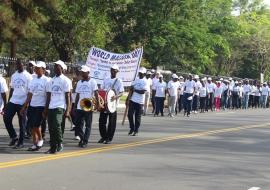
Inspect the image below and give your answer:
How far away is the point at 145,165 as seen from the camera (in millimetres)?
10867

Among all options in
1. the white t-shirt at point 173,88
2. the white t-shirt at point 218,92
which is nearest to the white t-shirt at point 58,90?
the white t-shirt at point 173,88

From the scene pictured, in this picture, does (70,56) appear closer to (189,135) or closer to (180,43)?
(180,43)

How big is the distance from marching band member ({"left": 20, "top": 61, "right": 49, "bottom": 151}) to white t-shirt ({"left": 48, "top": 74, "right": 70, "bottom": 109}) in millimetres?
264

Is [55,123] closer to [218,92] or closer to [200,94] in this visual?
[200,94]

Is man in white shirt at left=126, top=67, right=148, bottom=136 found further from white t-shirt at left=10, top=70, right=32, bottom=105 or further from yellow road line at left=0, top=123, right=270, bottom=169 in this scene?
white t-shirt at left=10, top=70, right=32, bottom=105

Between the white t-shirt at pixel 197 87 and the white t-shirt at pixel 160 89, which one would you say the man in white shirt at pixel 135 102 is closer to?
the white t-shirt at pixel 160 89

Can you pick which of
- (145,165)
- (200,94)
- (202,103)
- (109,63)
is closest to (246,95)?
(202,103)

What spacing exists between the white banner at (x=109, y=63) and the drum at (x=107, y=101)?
9022 millimetres

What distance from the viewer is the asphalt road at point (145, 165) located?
9023 mm

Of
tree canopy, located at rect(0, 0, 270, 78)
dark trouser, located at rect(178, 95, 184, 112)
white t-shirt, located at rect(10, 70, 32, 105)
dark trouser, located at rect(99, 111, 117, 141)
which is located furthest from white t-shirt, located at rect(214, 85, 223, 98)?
white t-shirt, located at rect(10, 70, 32, 105)

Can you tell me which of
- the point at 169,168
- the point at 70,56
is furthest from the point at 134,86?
the point at 70,56

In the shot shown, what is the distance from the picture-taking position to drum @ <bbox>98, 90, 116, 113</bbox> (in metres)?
13.6

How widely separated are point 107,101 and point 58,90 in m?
2.09

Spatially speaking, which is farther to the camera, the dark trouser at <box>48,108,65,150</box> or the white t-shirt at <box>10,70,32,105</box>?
the white t-shirt at <box>10,70,32,105</box>
